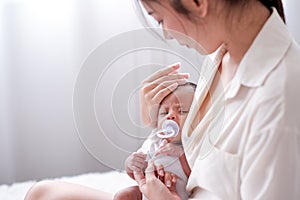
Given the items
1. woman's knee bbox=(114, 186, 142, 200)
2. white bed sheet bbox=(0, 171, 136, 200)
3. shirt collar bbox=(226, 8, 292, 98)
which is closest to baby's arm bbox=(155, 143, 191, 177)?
woman's knee bbox=(114, 186, 142, 200)

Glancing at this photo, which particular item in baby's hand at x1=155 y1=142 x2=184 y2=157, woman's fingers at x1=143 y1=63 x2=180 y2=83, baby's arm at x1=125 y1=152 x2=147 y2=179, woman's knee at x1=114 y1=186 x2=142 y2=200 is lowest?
woman's knee at x1=114 y1=186 x2=142 y2=200

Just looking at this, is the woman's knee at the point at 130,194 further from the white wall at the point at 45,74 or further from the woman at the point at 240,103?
the white wall at the point at 45,74

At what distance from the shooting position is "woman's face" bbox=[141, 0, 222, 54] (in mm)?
705

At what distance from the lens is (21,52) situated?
171 centimetres

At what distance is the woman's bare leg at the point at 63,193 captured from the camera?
101cm

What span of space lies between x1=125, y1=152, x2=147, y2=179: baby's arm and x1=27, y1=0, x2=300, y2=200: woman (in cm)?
4

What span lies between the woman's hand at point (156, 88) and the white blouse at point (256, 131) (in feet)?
0.25

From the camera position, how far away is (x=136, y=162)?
900 mm

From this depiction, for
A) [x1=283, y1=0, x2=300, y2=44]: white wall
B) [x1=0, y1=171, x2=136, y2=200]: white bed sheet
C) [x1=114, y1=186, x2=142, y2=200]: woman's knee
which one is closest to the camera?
[x1=114, y1=186, x2=142, y2=200]: woman's knee

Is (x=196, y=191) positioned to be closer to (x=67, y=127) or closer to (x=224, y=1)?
(x=224, y=1)

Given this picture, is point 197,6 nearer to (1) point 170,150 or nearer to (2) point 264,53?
(2) point 264,53

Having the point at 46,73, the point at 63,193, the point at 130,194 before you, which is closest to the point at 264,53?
the point at 130,194

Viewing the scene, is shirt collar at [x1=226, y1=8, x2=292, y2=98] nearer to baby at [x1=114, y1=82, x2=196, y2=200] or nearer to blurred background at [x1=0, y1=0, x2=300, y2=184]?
baby at [x1=114, y1=82, x2=196, y2=200]

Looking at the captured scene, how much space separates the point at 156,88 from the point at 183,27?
0.18 metres
